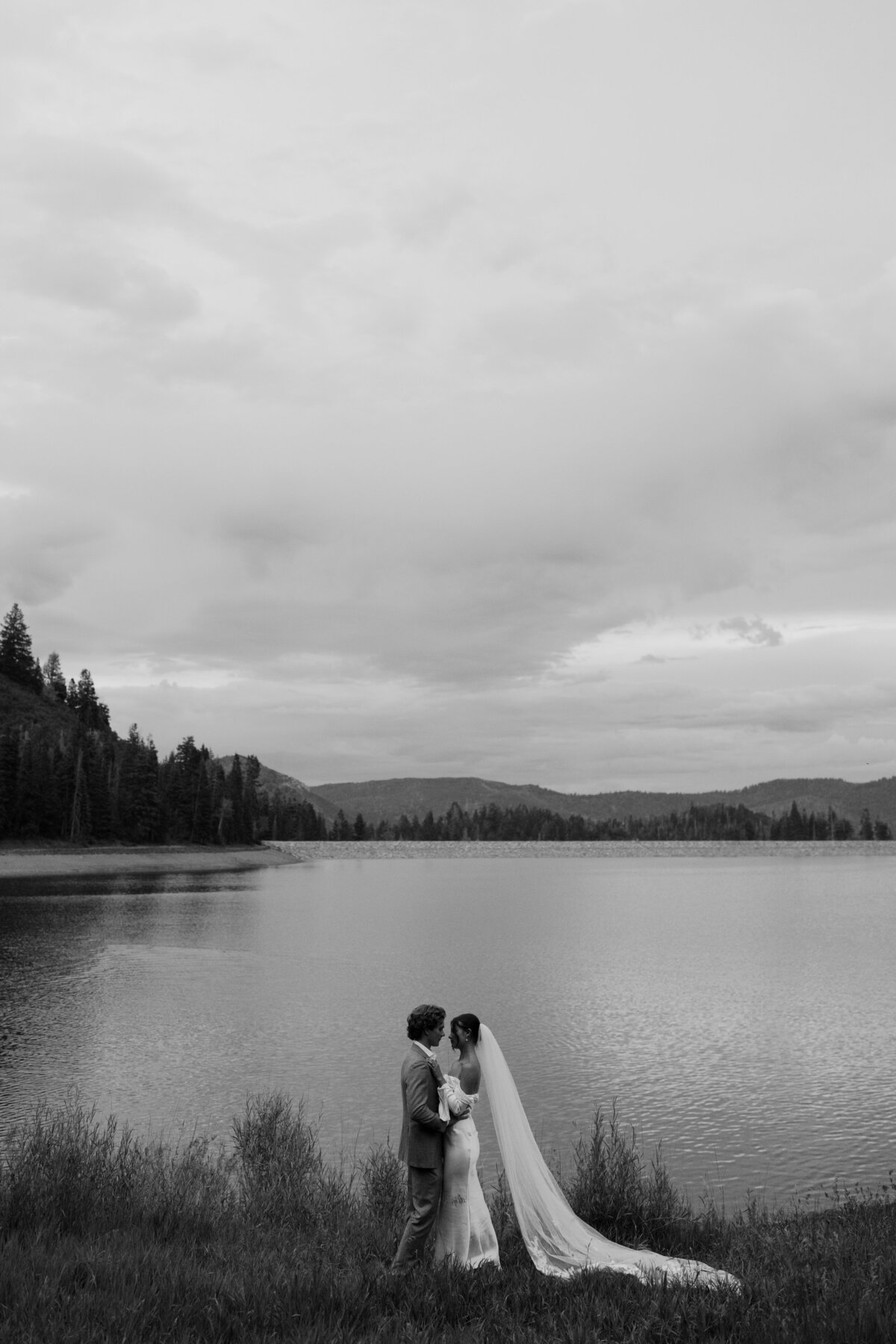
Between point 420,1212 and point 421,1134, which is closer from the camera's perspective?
point 420,1212

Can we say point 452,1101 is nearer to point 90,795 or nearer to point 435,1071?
point 435,1071

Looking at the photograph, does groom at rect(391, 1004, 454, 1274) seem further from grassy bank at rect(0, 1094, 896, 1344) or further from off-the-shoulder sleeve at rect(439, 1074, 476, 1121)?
grassy bank at rect(0, 1094, 896, 1344)

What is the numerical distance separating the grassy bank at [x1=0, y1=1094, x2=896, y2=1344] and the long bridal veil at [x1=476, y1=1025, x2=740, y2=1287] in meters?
0.34

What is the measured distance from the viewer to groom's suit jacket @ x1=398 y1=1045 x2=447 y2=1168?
10273mm

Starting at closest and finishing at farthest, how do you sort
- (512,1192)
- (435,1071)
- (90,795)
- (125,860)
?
(435,1071) < (512,1192) < (125,860) < (90,795)

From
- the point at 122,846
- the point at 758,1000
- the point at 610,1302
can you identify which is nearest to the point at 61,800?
the point at 122,846

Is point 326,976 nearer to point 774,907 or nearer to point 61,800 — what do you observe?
point 774,907

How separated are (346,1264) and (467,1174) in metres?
1.48

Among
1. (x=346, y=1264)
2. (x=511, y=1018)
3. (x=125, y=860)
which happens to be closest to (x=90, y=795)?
(x=125, y=860)

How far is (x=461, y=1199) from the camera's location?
10500 mm

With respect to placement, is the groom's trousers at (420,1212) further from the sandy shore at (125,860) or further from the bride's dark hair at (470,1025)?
the sandy shore at (125,860)

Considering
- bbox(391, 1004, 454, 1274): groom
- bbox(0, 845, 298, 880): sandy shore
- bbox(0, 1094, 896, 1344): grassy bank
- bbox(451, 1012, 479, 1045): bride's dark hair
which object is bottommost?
bbox(0, 845, 298, 880): sandy shore

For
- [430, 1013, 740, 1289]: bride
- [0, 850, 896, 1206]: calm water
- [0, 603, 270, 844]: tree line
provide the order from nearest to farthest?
[430, 1013, 740, 1289]: bride, [0, 850, 896, 1206]: calm water, [0, 603, 270, 844]: tree line

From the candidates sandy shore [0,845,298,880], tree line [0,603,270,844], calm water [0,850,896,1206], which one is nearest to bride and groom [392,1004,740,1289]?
calm water [0,850,896,1206]
